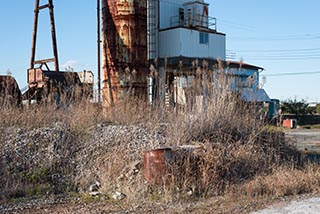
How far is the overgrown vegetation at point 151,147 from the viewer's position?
740 cm

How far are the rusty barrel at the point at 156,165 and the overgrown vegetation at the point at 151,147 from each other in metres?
0.11

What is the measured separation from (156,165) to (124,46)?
9.71 m

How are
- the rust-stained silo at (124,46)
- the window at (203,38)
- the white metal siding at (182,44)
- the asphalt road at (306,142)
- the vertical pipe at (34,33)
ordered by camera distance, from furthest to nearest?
the window at (203,38) < the white metal siding at (182,44) < the vertical pipe at (34,33) < the rust-stained silo at (124,46) < the asphalt road at (306,142)

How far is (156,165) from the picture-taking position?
7410 mm

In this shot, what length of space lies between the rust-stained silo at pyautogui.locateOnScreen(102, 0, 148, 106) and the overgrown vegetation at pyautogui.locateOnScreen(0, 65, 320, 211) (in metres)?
5.40

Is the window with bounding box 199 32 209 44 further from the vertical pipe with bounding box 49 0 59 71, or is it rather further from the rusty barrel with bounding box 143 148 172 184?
the rusty barrel with bounding box 143 148 172 184

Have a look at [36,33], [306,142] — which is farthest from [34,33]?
[306,142]

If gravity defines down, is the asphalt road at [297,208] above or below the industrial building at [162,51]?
below

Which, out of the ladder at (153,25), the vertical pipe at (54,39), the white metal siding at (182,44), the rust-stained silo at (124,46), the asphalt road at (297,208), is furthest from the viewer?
the ladder at (153,25)

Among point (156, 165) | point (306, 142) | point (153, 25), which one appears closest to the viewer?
point (156, 165)

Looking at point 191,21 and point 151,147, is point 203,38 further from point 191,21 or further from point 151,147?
point 151,147

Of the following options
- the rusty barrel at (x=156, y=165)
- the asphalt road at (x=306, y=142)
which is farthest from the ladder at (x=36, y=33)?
the rusty barrel at (x=156, y=165)

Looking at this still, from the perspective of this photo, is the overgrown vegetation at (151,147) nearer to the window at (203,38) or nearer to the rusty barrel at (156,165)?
the rusty barrel at (156,165)

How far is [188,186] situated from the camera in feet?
24.0
